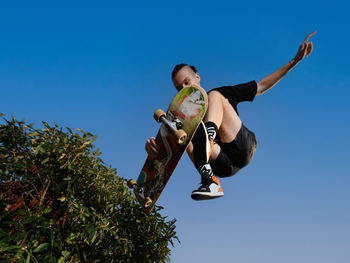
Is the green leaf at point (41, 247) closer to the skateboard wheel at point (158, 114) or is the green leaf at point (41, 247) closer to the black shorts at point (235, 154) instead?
the skateboard wheel at point (158, 114)

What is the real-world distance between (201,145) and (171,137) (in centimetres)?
29

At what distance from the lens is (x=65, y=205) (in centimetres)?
372

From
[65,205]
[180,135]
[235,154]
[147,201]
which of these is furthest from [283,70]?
[65,205]

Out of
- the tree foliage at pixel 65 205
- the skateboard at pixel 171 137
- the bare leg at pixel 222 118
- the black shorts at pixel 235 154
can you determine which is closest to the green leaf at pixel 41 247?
the tree foliage at pixel 65 205

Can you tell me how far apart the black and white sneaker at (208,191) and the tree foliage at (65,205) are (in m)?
1.40

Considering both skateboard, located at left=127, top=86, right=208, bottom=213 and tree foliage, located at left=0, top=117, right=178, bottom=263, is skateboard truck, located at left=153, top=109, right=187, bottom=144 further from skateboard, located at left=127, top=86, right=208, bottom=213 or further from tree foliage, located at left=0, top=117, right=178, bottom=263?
tree foliage, located at left=0, top=117, right=178, bottom=263

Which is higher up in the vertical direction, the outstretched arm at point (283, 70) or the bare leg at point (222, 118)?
the outstretched arm at point (283, 70)

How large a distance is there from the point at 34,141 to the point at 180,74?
1.88 meters

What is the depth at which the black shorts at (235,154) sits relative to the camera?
344 centimetres

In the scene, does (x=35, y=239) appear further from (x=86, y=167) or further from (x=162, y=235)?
(x=162, y=235)

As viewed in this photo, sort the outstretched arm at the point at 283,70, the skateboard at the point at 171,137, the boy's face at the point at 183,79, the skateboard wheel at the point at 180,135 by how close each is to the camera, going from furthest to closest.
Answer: the outstretched arm at the point at 283,70
the boy's face at the point at 183,79
the skateboard at the point at 171,137
the skateboard wheel at the point at 180,135

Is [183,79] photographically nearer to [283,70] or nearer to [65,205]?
[283,70]

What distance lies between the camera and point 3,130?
4000 mm

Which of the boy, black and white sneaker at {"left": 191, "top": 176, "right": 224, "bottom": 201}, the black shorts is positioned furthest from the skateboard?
the black shorts
